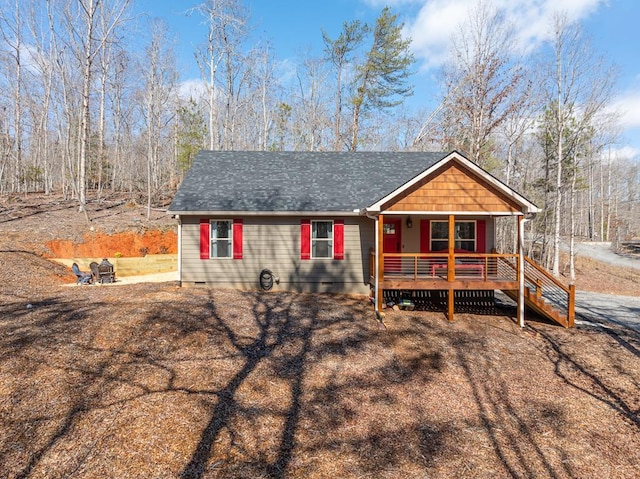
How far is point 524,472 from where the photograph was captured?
15.0 ft

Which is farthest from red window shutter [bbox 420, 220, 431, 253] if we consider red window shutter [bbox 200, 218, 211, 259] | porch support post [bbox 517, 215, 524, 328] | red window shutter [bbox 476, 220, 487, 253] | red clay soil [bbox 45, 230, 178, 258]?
red clay soil [bbox 45, 230, 178, 258]

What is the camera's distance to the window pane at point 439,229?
42.1ft

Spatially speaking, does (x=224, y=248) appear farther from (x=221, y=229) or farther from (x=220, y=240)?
(x=221, y=229)

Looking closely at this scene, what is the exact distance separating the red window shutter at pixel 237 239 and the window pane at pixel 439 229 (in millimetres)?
6899

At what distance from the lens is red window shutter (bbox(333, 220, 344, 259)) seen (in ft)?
40.7

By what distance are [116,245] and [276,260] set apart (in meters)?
10.6

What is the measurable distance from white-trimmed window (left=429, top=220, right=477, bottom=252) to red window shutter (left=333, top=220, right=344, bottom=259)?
129 inches

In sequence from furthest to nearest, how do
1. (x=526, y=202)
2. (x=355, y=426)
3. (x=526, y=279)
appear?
1. (x=526, y=279)
2. (x=526, y=202)
3. (x=355, y=426)

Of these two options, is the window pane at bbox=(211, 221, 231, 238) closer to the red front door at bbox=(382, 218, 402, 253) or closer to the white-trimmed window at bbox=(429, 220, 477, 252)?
the red front door at bbox=(382, 218, 402, 253)

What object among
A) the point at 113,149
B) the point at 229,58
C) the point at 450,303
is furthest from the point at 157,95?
the point at 450,303

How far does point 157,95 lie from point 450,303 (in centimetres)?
2558

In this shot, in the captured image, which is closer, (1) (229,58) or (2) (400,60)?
(2) (400,60)

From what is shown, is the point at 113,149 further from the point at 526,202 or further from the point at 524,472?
the point at 524,472

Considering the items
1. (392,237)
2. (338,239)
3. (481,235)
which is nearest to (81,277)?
(338,239)
